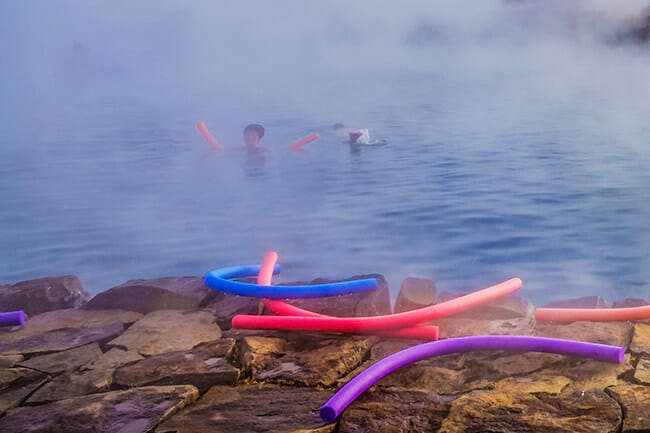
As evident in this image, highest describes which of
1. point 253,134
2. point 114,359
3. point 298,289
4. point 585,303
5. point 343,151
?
point 253,134

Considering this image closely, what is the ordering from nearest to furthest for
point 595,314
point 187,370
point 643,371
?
1. point 643,371
2. point 187,370
3. point 595,314

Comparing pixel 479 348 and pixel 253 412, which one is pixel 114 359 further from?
pixel 479 348

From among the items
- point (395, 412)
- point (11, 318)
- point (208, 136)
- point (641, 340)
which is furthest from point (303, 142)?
point (395, 412)

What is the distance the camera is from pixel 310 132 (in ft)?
28.5

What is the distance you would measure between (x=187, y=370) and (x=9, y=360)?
0.70m

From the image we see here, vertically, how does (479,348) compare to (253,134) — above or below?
below

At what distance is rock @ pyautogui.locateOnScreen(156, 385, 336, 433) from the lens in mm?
1654

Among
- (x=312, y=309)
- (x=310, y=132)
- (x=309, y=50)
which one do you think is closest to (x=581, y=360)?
(x=312, y=309)

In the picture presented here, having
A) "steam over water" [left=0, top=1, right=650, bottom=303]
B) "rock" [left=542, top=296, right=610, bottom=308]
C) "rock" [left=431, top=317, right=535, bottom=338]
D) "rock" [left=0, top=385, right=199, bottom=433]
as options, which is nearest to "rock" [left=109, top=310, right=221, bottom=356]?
"rock" [left=0, top=385, right=199, bottom=433]

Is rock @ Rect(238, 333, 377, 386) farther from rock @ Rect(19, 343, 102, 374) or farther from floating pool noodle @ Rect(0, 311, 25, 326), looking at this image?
floating pool noodle @ Rect(0, 311, 25, 326)

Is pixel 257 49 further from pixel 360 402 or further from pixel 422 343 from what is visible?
pixel 360 402

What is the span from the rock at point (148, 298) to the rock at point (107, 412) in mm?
905

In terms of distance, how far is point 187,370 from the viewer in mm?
2031

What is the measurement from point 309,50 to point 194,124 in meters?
3.57
